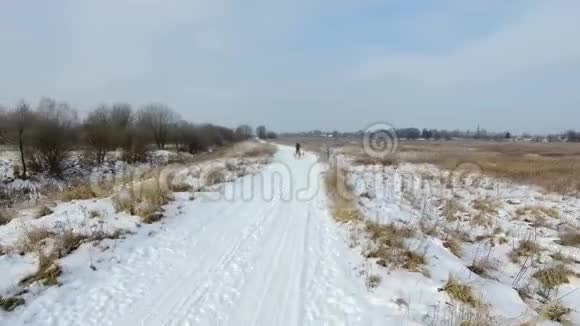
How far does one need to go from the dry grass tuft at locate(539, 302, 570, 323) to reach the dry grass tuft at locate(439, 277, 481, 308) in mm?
850

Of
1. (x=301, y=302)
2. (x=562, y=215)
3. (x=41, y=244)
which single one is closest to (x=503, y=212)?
(x=562, y=215)

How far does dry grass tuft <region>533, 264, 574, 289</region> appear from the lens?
19.2 feet

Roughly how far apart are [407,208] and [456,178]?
979cm

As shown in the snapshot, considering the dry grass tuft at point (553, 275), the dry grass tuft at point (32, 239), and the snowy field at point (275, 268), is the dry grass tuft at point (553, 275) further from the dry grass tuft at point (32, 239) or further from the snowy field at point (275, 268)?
the dry grass tuft at point (32, 239)

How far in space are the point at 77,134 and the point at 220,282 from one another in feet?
86.9

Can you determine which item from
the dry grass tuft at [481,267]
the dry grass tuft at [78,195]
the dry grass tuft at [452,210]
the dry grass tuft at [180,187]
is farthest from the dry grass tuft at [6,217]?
the dry grass tuft at [452,210]

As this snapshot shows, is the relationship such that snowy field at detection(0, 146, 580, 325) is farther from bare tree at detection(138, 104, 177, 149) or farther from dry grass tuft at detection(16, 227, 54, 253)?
bare tree at detection(138, 104, 177, 149)

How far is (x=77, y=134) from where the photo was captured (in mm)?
25719

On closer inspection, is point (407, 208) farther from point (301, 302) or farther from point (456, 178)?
point (456, 178)

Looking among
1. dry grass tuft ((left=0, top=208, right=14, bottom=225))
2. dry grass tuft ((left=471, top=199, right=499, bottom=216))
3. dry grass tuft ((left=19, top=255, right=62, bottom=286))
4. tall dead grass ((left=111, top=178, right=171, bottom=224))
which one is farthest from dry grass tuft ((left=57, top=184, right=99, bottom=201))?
dry grass tuft ((left=471, top=199, right=499, bottom=216))

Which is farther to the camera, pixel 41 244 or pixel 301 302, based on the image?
pixel 41 244

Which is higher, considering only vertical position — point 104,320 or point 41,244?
point 41,244

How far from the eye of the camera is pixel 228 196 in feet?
37.4

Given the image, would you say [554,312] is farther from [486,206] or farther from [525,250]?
[486,206]
